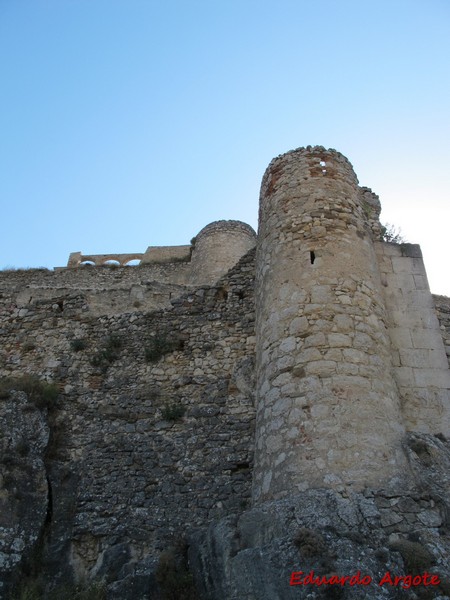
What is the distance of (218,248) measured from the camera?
20188mm

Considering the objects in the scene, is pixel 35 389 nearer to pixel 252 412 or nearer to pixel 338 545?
pixel 252 412

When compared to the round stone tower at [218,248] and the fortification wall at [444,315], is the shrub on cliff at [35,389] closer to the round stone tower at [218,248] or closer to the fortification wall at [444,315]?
the fortification wall at [444,315]

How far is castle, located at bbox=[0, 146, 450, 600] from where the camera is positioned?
600cm

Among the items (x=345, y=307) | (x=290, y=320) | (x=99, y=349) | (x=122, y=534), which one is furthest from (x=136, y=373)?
(x=345, y=307)

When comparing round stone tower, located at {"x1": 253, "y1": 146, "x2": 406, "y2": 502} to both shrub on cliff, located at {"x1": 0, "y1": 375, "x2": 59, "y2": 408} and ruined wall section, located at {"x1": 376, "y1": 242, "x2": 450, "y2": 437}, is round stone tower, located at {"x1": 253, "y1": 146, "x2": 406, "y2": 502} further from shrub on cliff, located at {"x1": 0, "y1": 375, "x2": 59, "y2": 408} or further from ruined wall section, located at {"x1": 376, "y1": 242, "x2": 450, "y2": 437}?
→ shrub on cliff, located at {"x1": 0, "y1": 375, "x2": 59, "y2": 408}

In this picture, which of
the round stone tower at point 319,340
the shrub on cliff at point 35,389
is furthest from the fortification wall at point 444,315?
the shrub on cliff at point 35,389

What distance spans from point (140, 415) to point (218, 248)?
11960 mm

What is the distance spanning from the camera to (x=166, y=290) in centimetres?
1571

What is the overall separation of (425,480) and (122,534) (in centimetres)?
414

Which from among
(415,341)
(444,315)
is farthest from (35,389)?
(444,315)

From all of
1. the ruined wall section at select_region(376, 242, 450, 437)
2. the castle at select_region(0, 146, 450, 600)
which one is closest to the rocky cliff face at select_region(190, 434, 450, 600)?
the castle at select_region(0, 146, 450, 600)

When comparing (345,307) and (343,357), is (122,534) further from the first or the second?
(345,307)

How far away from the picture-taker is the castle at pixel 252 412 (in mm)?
6000

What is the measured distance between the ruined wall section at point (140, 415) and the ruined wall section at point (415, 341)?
2.30 m
